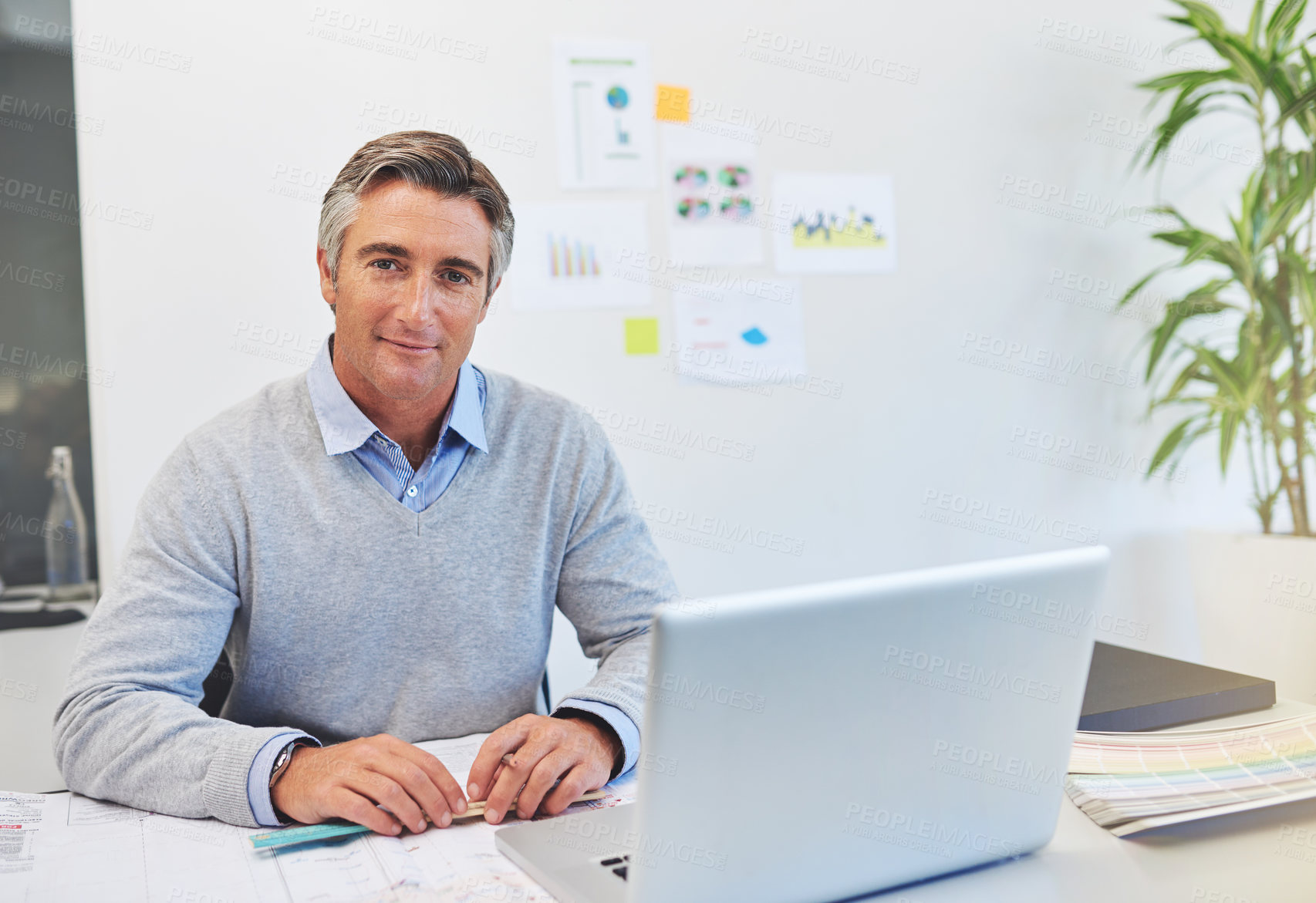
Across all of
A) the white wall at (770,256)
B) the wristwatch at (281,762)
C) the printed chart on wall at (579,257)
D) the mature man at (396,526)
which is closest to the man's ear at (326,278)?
the mature man at (396,526)

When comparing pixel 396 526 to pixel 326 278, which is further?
pixel 326 278

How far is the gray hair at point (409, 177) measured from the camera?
1337 millimetres

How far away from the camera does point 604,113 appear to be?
96.1 inches

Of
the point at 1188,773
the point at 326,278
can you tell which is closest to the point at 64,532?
the point at 326,278

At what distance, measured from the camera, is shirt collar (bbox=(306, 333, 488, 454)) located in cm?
132

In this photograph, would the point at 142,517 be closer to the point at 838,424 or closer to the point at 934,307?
the point at 838,424

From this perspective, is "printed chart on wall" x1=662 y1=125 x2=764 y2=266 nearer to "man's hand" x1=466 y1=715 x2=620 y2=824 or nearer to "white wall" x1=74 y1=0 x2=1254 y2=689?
"white wall" x1=74 y1=0 x2=1254 y2=689

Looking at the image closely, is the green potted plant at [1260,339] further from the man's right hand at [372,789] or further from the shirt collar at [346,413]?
the man's right hand at [372,789]

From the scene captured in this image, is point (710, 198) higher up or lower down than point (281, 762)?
higher up

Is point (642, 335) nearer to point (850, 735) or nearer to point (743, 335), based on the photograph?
point (743, 335)

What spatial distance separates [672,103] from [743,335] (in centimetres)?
60

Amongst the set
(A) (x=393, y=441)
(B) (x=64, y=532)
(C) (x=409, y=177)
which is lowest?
(B) (x=64, y=532)

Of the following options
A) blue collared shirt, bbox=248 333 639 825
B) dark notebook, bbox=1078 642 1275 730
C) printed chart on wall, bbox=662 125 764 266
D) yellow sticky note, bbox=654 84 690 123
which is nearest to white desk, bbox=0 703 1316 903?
dark notebook, bbox=1078 642 1275 730

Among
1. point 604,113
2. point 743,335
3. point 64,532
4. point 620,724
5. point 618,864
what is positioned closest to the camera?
point 618,864
